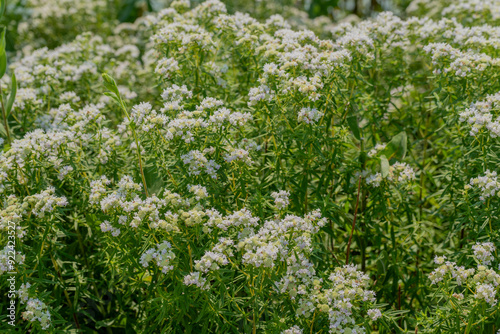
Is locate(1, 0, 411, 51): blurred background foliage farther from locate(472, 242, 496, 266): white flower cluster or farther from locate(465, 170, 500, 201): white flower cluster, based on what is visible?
locate(472, 242, 496, 266): white flower cluster

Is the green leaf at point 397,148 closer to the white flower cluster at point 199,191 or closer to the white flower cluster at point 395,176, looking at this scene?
the white flower cluster at point 395,176

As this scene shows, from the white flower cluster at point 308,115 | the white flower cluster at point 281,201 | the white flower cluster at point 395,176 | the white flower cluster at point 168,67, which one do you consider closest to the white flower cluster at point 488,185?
the white flower cluster at point 395,176

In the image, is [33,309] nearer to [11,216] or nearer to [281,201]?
[11,216]

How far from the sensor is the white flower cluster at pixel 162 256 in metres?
2.54

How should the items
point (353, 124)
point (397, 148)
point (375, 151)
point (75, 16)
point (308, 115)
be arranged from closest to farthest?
1. point (308, 115)
2. point (353, 124)
3. point (375, 151)
4. point (397, 148)
5. point (75, 16)

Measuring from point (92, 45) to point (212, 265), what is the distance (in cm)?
361

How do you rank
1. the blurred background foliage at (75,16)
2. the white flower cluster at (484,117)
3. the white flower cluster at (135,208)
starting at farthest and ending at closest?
the blurred background foliage at (75,16) → the white flower cluster at (484,117) → the white flower cluster at (135,208)

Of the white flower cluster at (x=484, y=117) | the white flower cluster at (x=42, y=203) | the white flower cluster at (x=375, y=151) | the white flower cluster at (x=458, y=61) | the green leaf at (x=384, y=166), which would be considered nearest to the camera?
the white flower cluster at (x=42, y=203)

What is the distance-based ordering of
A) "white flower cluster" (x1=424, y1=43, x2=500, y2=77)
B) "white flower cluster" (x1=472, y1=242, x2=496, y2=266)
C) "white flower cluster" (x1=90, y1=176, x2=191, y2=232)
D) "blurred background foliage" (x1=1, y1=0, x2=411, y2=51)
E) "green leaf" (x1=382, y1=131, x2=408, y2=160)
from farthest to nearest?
1. "blurred background foliage" (x1=1, y1=0, x2=411, y2=51)
2. "green leaf" (x1=382, y1=131, x2=408, y2=160)
3. "white flower cluster" (x1=424, y1=43, x2=500, y2=77)
4. "white flower cluster" (x1=472, y1=242, x2=496, y2=266)
5. "white flower cluster" (x1=90, y1=176, x2=191, y2=232)

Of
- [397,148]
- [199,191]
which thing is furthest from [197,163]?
[397,148]

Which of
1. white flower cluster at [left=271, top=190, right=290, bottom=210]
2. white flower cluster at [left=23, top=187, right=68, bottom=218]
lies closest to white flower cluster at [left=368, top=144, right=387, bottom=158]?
white flower cluster at [left=271, top=190, right=290, bottom=210]

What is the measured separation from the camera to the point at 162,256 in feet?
8.41

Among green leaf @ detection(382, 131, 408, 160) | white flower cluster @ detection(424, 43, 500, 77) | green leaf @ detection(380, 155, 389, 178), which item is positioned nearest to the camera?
white flower cluster @ detection(424, 43, 500, 77)

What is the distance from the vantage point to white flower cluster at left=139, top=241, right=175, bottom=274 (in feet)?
8.32
